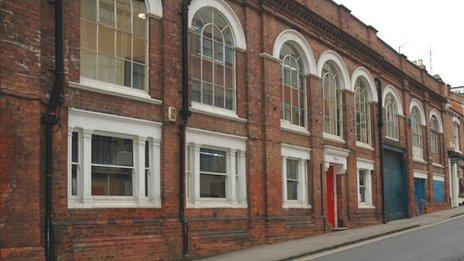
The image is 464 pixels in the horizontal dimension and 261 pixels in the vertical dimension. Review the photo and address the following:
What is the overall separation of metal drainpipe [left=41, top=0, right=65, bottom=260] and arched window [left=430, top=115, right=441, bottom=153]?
100 feet

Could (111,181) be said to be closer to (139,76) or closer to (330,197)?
(139,76)

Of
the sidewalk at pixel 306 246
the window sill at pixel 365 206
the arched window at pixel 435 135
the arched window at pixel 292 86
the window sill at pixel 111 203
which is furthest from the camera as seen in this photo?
the arched window at pixel 435 135

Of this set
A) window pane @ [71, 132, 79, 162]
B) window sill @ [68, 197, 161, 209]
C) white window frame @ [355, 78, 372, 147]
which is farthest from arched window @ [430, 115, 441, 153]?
window pane @ [71, 132, 79, 162]

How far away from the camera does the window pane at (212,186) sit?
1703cm

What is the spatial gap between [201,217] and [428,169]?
953 inches

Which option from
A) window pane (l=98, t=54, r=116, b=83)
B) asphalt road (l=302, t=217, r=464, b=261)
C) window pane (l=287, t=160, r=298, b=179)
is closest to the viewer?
window pane (l=98, t=54, r=116, b=83)

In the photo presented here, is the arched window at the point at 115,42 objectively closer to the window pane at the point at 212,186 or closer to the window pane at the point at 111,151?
the window pane at the point at 111,151

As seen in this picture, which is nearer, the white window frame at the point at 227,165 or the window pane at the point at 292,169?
the white window frame at the point at 227,165

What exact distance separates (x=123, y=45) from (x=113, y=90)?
134 cm

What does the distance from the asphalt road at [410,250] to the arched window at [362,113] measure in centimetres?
760

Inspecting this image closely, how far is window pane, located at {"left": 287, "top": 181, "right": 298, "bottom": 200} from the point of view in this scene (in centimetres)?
2125

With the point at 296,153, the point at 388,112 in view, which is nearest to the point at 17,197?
the point at 296,153

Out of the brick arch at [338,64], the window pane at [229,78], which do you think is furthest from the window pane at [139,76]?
the brick arch at [338,64]

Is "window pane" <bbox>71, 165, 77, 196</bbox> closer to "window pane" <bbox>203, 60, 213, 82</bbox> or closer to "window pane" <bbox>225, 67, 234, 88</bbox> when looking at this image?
"window pane" <bbox>203, 60, 213, 82</bbox>
